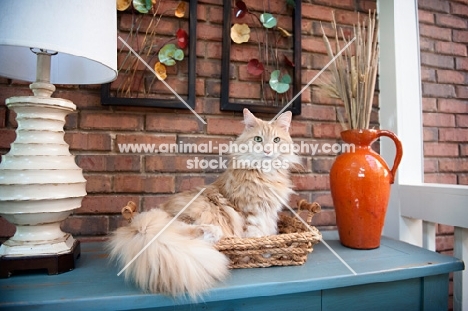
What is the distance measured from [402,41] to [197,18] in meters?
0.98

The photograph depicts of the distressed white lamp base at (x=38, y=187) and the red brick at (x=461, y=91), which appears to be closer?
the distressed white lamp base at (x=38, y=187)

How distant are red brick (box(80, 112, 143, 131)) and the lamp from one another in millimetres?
354

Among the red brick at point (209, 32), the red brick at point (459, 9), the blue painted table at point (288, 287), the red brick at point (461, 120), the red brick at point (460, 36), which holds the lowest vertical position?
the blue painted table at point (288, 287)

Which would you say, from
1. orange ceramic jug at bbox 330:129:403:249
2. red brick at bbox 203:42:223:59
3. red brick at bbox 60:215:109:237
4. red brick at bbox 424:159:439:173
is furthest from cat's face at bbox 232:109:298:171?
red brick at bbox 424:159:439:173

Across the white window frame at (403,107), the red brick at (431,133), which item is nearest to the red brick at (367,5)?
the white window frame at (403,107)

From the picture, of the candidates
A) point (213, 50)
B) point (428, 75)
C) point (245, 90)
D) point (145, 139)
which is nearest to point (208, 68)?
point (213, 50)

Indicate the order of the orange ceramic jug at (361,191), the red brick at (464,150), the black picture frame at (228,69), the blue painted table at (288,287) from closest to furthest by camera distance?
the blue painted table at (288,287) < the orange ceramic jug at (361,191) < the black picture frame at (228,69) < the red brick at (464,150)

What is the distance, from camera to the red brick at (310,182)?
133 centimetres

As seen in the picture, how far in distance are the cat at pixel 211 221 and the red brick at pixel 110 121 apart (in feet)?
1.43

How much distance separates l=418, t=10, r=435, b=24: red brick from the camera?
1369 millimetres

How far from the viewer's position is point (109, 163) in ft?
3.73

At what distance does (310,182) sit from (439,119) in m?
0.72

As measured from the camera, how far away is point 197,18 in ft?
3.96

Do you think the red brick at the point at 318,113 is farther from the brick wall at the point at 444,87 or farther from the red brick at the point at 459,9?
the red brick at the point at 459,9
